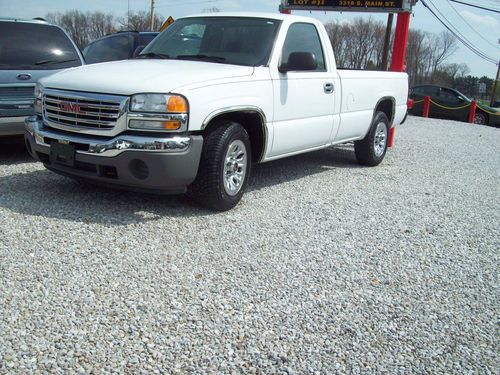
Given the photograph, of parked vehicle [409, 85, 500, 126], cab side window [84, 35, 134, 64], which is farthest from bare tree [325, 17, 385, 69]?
cab side window [84, 35, 134, 64]

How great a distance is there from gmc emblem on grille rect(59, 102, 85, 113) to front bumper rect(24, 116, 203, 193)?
0.23m

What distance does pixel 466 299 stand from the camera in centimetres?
351

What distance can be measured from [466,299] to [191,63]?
3.32 meters

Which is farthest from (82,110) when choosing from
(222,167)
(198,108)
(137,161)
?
(222,167)

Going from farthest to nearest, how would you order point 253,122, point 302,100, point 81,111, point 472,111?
1. point 472,111
2. point 302,100
3. point 253,122
4. point 81,111

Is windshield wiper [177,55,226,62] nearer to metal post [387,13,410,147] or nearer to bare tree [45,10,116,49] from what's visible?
metal post [387,13,410,147]

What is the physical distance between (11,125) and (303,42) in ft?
11.8

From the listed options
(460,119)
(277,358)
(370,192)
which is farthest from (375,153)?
(460,119)

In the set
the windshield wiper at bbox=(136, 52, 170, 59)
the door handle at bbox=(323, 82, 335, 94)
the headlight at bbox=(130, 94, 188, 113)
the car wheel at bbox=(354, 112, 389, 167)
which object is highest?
the windshield wiper at bbox=(136, 52, 170, 59)

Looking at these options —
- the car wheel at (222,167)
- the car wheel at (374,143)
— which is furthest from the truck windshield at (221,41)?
the car wheel at (374,143)

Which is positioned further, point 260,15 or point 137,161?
point 260,15

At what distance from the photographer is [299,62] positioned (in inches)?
209

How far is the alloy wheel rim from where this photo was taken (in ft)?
16.1

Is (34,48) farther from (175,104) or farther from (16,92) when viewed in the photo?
(175,104)
